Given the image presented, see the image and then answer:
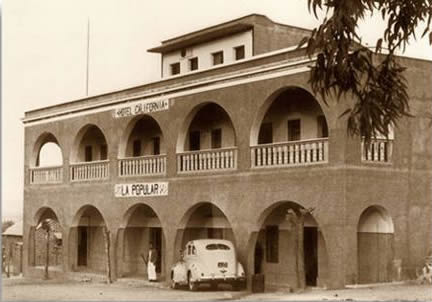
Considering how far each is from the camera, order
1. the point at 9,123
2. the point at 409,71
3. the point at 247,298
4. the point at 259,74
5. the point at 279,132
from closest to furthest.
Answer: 1. the point at 9,123
2. the point at 247,298
3. the point at 409,71
4. the point at 259,74
5. the point at 279,132

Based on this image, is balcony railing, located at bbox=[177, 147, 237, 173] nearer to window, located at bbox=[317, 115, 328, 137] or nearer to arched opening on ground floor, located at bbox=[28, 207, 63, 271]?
window, located at bbox=[317, 115, 328, 137]

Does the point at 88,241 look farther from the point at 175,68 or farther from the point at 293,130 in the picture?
the point at 175,68

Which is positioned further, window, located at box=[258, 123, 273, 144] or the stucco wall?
window, located at box=[258, 123, 273, 144]

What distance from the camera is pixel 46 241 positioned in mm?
22547

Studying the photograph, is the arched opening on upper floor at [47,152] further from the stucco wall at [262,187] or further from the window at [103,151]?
the window at [103,151]

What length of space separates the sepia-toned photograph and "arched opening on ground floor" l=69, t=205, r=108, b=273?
0.07 m

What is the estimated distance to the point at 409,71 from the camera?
18.8m

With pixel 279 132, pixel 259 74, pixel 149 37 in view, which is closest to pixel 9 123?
pixel 149 37

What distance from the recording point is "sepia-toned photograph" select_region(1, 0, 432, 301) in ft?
52.0

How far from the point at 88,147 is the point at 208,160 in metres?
3.12

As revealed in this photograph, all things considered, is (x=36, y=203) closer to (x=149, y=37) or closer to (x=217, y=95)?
(x=217, y=95)

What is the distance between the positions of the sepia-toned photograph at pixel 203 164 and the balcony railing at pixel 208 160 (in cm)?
5

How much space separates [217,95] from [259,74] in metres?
1.50

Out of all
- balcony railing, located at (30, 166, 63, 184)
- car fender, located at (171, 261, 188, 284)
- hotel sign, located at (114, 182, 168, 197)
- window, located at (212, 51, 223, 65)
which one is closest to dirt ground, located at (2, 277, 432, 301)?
car fender, located at (171, 261, 188, 284)
